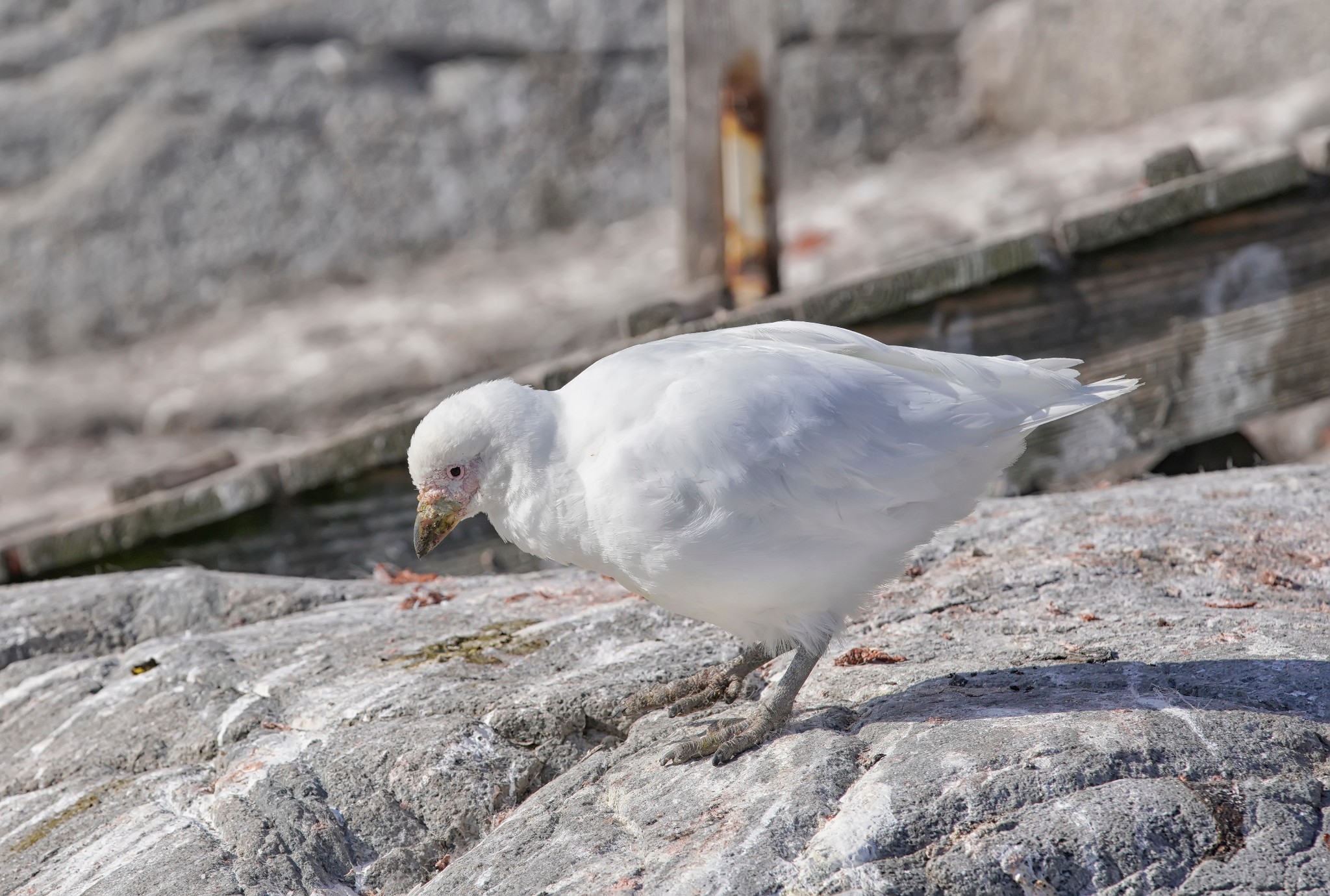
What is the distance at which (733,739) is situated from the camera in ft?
9.27

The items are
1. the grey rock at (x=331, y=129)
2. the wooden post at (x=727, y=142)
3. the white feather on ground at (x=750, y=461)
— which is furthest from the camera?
the grey rock at (x=331, y=129)

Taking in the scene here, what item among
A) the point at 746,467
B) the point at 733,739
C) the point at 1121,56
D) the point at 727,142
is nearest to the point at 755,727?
the point at 733,739

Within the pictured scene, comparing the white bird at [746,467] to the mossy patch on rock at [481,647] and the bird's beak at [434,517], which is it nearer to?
the bird's beak at [434,517]

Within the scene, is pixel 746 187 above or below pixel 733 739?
above

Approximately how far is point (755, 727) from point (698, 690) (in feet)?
1.30

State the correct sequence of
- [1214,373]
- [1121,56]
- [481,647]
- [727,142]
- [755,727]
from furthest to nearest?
[1121,56] < [727,142] < [1214,373] < [481,647] < [755,727]

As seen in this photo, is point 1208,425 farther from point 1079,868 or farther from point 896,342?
point 1079,868

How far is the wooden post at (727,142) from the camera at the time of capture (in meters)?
5.29

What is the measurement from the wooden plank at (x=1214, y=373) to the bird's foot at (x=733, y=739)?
2.50 meters

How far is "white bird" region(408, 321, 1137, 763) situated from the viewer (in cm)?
276

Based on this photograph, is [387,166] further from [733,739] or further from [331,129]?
[733,739]

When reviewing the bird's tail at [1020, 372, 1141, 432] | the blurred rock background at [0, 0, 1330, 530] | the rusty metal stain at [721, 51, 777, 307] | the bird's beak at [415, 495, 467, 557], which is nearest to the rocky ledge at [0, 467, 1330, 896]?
the bird's beak at [415, 495, 467, 557]

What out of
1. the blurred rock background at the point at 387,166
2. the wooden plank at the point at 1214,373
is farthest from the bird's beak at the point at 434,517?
the blurred rock background at the point at 387,166

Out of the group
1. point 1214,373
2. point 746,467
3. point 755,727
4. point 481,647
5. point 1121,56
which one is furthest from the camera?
point 1121,56
